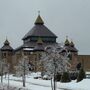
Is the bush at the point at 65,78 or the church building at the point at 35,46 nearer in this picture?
the bush at the point at 65,78

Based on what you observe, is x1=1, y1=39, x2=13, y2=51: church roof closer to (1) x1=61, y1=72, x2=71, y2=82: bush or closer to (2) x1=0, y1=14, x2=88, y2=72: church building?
(2) x1=0, y1=14, x2=88, y2=72: church building

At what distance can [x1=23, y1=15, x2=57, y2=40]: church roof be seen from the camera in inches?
5369

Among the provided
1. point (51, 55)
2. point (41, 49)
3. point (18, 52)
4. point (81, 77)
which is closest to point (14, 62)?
point (18, 52)

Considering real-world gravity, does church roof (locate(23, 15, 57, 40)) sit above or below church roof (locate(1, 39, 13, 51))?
above

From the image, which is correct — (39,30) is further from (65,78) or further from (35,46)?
(65,78)

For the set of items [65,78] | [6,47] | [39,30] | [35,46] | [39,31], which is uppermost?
[39,30]

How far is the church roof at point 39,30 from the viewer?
136 meters

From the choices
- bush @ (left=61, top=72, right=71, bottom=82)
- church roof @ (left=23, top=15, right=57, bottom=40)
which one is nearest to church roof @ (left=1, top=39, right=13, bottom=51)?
church roof @ (left=23, top=15, right=57, bottom=40)

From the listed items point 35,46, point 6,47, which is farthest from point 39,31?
point 6,47

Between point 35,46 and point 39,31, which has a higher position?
point 39,31

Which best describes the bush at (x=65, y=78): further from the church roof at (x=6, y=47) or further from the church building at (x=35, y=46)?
Answer: the church roof at (x=6, y=47)

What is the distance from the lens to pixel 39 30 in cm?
13888

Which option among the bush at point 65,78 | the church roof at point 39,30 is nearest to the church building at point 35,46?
the church roof at point 39,30

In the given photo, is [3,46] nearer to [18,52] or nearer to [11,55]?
[11,55]
